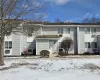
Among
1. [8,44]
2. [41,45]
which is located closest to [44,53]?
[41,45]

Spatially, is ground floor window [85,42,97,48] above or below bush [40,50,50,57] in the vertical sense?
above

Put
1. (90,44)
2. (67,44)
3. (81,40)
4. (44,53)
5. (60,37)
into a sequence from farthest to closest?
(81,40) < (90,44) < (60,37) < (67,44) < (44,53)

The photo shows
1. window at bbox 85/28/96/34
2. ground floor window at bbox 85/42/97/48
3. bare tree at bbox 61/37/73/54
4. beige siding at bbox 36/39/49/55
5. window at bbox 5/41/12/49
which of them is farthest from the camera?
window at bbox 85/28/96/34

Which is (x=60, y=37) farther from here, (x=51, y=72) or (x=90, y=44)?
(x=51, y=72)

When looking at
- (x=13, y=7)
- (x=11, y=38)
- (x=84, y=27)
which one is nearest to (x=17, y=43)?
(x=11, y=38)

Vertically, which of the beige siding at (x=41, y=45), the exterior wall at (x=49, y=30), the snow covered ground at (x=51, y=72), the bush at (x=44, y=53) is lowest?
the snow covered ground at (x=51, y=72)

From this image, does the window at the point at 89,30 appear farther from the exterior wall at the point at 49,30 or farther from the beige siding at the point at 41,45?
the beige siding at the point at 41,45

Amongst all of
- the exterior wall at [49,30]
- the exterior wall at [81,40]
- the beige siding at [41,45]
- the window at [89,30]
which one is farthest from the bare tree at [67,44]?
the window at [89,30]

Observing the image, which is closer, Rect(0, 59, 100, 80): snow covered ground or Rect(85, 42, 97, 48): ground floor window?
Rect(0, 59, 100, 80): snow covered ground

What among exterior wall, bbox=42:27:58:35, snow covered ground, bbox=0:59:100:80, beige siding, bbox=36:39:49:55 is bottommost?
snow covered ground, bbox=0:59:100:80

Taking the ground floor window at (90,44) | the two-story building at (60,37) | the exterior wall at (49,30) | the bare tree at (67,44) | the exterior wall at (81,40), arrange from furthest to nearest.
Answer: the ground floor window at (90,44) → the exterior wall at (81,40) → the exterior wall at (49,30) → the bare tree at (67,44) → the two-story building at (60,37)

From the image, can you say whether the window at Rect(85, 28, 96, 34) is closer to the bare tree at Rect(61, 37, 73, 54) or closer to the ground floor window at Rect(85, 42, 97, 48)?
the ground floor window at Rect(85, 42, 97, 48)

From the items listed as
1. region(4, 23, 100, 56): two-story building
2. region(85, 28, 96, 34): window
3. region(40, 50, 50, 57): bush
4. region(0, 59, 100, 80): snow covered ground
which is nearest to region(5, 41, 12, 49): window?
region(4, 23, 100, 56): two-story building

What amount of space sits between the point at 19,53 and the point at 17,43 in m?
1.65
